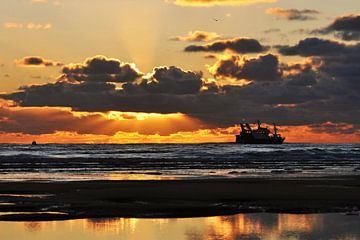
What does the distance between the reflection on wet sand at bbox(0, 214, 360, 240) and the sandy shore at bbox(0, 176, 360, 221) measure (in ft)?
6.27

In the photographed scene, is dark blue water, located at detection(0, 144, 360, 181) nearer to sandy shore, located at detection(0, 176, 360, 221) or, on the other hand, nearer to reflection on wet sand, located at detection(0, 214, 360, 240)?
sandy shore, located at detection(0, 176, 360, 221)

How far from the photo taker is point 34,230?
2417 centimetres

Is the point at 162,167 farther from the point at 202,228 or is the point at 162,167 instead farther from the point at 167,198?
the point at 202,228

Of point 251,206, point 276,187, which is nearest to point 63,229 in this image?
point 251,206

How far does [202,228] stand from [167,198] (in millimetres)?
11663

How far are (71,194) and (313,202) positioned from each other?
1367 centimetres

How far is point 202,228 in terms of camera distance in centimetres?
2416

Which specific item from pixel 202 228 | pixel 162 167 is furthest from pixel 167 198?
pixel 162 167

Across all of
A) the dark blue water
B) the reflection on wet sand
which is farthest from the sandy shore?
the dark blue water

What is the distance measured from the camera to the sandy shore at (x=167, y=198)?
29375 mm

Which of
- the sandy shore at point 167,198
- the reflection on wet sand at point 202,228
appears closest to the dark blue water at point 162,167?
the sandy shore at point 167,198

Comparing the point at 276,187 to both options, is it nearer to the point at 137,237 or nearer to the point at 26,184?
the point at 26,184

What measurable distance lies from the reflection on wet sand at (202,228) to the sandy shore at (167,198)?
1911mm

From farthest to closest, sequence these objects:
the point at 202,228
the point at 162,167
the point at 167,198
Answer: the point at 162,167
the point at 167,198
the point at 202,228
